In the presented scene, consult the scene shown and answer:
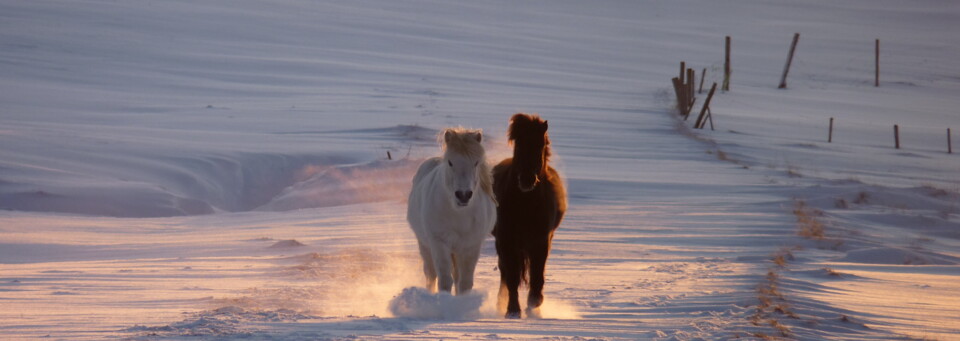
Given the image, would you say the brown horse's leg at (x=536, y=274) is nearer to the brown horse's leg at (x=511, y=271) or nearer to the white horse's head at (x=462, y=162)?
the brown horse's leg at (x=511, y=271)

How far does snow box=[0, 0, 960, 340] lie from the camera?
737 cm

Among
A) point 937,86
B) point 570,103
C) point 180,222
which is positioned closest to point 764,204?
point 180,222

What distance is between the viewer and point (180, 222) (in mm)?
14211

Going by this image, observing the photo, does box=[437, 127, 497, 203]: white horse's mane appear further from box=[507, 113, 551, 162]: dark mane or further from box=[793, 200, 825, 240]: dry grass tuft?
box=[793, 200, 825, 240]: dry grass tuft

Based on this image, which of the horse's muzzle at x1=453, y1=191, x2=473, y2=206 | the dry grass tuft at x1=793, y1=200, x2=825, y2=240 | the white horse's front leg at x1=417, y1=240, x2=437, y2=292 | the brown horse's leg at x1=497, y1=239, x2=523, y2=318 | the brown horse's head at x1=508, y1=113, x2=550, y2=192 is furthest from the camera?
the dry grass tuft at x1=793, y1=200, x2=825, y2=240

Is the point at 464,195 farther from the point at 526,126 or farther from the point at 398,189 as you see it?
the point at 398,189

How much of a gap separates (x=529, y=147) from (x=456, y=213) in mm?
622

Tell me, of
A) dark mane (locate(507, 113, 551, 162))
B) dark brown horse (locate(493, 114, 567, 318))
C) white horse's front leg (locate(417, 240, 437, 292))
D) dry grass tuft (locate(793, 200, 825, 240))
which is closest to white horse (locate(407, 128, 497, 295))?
dark brown horse (locate(493, 114, 567, 318))

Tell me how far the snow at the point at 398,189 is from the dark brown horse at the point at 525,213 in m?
0.28

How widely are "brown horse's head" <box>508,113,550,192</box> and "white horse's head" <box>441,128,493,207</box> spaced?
26 centimetres

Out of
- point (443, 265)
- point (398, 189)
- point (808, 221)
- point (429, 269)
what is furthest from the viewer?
point (398, 189)

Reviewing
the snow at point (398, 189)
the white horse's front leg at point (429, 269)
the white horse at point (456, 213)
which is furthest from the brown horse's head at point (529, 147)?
the white horse's front leg at point (429, 269)

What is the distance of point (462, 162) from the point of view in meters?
7.30

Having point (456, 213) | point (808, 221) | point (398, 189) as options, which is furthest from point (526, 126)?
point (398, 189)
